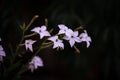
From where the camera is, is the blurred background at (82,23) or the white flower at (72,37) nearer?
the white flower at (72,37)

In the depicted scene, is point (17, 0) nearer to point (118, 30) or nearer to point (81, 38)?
point (118, 30)

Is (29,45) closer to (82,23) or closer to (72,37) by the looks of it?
(72,37)

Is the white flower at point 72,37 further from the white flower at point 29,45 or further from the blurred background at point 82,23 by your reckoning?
the blurred background at point 82,23

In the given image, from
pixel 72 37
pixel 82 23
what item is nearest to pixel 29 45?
pixel 72 37

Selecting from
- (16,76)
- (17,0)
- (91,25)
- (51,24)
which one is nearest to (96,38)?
(91,25)

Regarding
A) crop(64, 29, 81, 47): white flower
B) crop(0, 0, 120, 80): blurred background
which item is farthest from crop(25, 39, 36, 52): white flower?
crop(0, 0, 120, 80): blurred background

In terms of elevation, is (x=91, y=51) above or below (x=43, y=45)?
below

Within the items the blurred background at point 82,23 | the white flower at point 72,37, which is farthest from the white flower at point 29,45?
the blurred background at point 82,23

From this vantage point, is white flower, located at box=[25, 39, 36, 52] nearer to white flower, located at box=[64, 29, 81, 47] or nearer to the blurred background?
white flower, located at box=[64, 29, 81, 47]
